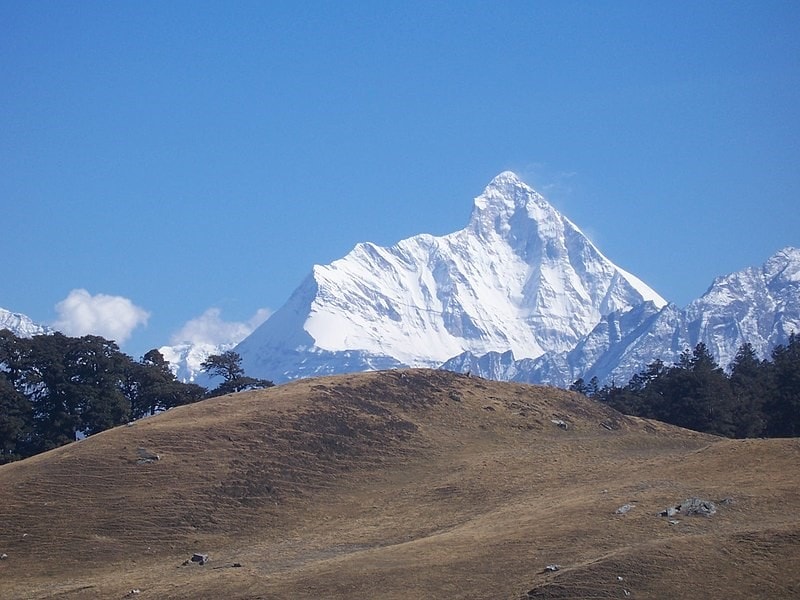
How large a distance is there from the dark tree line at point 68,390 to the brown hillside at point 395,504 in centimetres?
1756

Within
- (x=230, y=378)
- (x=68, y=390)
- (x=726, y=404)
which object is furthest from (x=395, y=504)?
(x=230, y=378)

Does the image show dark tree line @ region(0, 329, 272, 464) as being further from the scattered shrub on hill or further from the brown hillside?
the brown hillside

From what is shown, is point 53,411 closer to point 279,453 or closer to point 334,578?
point 279,453

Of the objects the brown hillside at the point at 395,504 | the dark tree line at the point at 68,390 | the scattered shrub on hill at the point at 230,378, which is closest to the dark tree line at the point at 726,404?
the brown hillside at the point at 395,504

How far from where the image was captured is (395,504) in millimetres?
47312

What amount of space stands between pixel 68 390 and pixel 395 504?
37997 millimetres

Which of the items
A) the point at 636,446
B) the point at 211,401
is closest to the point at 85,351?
the point at 211,401

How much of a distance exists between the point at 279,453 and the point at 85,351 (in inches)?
1326

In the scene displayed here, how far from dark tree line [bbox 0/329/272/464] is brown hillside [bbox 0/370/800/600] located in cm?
1756

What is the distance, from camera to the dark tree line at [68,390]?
2911 inches

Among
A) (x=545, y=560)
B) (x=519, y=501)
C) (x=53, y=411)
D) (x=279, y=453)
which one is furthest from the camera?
(x=53, y=411)

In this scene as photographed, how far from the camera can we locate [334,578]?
116 ft

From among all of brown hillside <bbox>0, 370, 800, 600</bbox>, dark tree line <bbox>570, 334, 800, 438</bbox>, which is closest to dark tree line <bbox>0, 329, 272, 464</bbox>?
brown hillside <bbox>0, 370, 800, 600</bbox>

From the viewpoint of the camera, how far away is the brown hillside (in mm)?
33688
